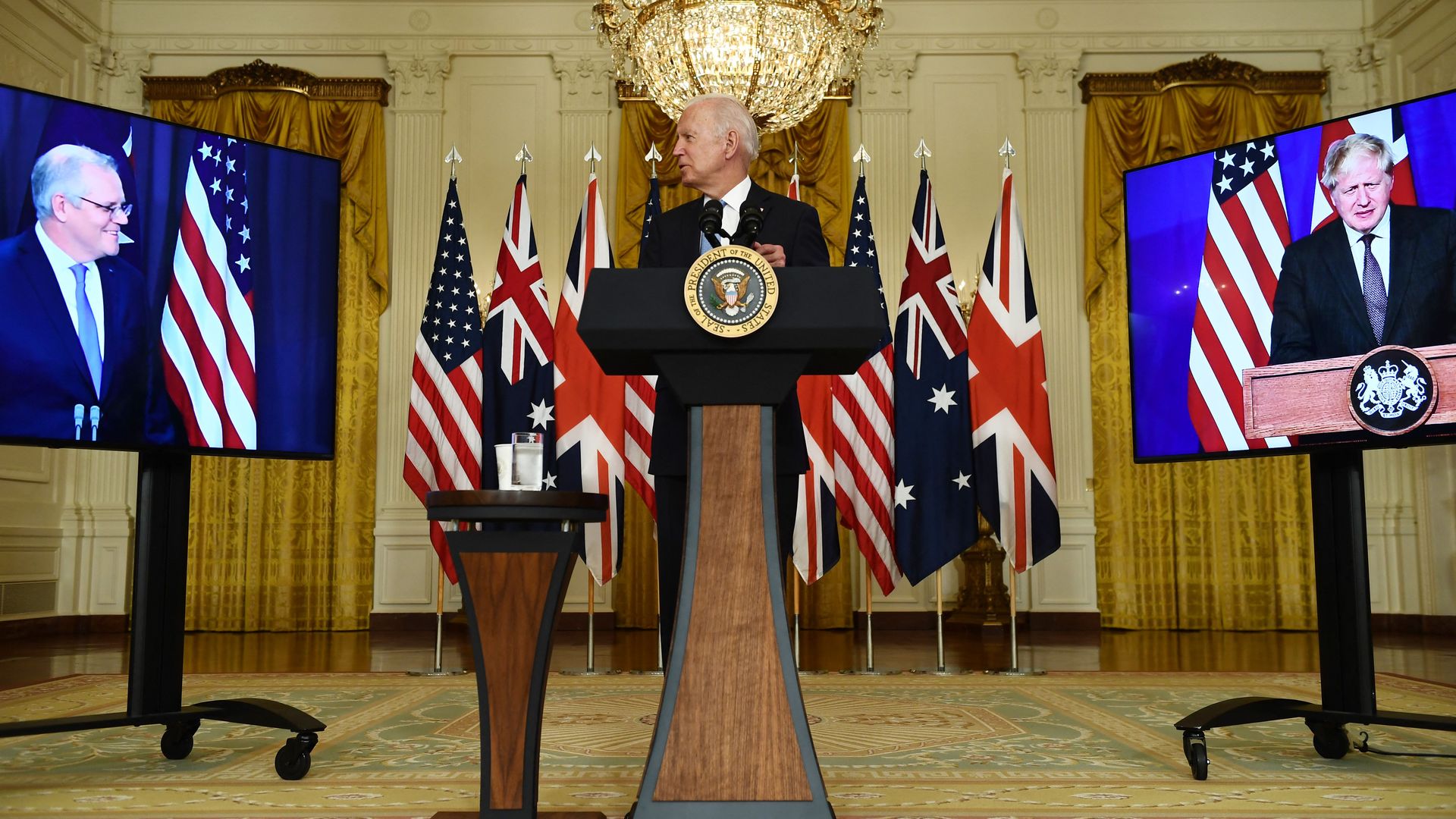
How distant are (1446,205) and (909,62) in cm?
653

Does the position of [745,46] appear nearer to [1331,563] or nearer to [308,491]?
[1331,563]

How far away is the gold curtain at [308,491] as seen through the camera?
8359mm

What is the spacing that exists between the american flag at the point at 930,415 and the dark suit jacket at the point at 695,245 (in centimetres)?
324

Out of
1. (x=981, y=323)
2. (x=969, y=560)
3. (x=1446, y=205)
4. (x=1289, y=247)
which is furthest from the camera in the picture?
(x=969, y=560)

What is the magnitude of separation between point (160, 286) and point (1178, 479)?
7436 mm

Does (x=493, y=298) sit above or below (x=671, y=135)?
below

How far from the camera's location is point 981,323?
19.8ft

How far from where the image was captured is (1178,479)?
332 inches

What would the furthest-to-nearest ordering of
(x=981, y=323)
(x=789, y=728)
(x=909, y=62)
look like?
(x=909, y=62) → (x=981, y=323) → (x=789, y=728)

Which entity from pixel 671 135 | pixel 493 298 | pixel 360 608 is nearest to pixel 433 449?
pixel 493 298

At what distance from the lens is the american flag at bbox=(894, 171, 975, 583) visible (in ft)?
19.0

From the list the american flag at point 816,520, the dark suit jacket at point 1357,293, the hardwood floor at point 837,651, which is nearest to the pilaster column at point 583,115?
the hardwood floor at point 837,651

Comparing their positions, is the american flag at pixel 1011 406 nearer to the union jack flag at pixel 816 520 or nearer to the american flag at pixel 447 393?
the union jack flag at pixel 816 520

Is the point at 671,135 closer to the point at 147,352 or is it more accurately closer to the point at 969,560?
the point at 969,560
